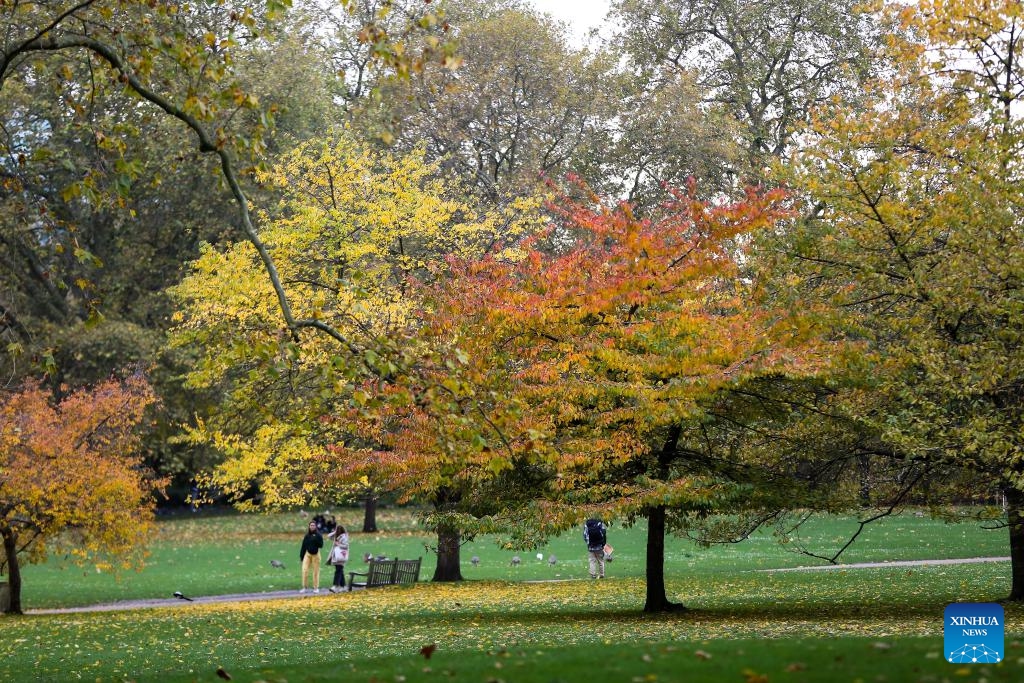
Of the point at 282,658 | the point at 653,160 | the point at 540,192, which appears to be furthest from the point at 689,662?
the point at 653,160

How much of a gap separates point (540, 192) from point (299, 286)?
9.72m

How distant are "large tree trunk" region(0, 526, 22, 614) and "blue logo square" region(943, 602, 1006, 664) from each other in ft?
52.4

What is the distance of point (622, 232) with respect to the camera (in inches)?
683

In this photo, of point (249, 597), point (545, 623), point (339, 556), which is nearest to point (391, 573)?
point (339, 556)

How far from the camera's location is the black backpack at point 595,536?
26.5 metres

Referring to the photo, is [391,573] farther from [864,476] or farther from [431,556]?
[864,476]

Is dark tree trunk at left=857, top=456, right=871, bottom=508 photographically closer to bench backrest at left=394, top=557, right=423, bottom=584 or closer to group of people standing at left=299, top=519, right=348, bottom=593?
bench backrest at left=394, top=557, right=423, bottom=584

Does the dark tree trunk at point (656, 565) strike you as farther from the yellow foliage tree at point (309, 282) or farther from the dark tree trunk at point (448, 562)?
the dark tree trunk at point (448, 562)

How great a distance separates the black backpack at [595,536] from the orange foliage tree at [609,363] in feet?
27.2

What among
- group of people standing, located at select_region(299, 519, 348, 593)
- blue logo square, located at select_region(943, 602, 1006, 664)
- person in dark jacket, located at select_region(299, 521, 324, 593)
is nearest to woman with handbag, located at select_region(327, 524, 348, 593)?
group of people standing, located at select_region(299, 519, 348, 593)

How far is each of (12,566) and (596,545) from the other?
12096 mm

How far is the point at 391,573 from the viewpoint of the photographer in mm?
27031

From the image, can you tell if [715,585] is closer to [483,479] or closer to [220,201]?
[483,479]

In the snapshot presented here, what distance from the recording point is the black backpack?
2645 cm
